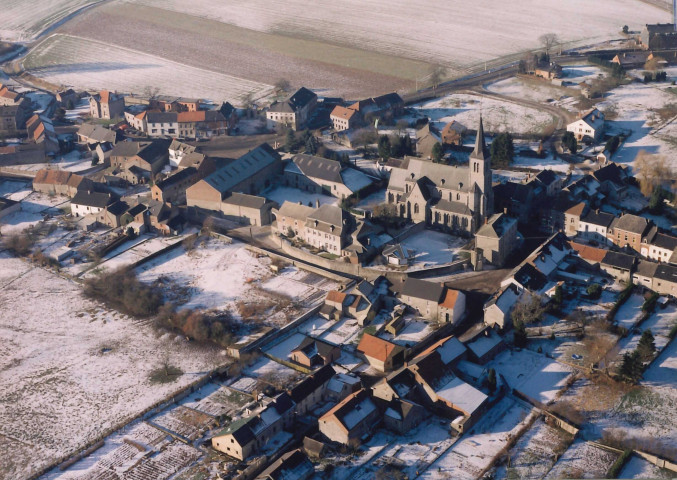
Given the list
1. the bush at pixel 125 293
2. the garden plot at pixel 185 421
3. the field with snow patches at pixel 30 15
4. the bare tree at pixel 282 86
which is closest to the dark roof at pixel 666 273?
the garden plot at pixel 185 421

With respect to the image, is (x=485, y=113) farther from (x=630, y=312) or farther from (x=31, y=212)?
(x=31, y=212)

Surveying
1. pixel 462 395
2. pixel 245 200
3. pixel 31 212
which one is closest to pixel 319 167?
pixel 245 200

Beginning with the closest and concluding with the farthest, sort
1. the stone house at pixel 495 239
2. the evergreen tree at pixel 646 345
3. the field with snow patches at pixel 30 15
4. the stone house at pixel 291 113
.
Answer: the evergreen tree at pixel 646 345 → the stone house at pixel 495 239 → the stone house at pixel 291 113 → the field with snow patches at pixel 30 15

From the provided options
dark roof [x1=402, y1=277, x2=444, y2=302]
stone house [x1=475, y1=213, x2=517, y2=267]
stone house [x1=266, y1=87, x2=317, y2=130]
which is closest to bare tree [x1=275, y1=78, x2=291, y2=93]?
stone house [x1=266, y1=87, x2=317, y2=130]

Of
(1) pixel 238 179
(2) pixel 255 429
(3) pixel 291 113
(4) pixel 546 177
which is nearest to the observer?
(2) pixel 255 429

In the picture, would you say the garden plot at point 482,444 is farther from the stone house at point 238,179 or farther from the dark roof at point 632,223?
the stone house at point 238,179

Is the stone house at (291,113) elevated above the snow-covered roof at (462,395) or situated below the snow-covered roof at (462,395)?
above
